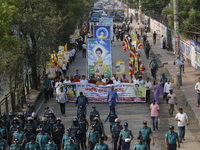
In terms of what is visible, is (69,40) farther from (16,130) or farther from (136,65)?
(16,130)

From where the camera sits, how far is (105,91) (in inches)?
910

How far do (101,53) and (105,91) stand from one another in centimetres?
310

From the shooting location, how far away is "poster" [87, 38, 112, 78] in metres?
25.4

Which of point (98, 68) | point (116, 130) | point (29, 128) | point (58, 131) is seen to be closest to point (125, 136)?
point (116, 130)

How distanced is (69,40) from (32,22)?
1766 cm

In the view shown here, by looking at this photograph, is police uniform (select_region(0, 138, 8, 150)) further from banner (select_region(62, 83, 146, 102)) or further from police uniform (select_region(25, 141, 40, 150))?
banner (select_region(62, 83, 146, 102))

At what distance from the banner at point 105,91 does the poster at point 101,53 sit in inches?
92.4

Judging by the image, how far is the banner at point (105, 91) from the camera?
22.9 metres

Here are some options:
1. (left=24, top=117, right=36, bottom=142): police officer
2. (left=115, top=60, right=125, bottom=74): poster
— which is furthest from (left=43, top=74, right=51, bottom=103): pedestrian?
(left=24, top=117, right=36, bottom=142): police officer

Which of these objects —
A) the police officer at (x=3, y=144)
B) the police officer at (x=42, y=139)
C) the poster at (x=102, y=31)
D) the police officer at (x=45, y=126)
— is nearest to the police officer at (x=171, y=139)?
the police officer at (x=42, y=139)

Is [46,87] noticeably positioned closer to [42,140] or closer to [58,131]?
[58,131]

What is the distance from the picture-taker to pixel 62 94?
2050 centimetres

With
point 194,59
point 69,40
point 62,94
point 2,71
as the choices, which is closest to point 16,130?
point 2,71

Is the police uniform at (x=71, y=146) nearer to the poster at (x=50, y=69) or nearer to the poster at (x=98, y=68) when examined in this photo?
the poster at (x=98, y=68)
